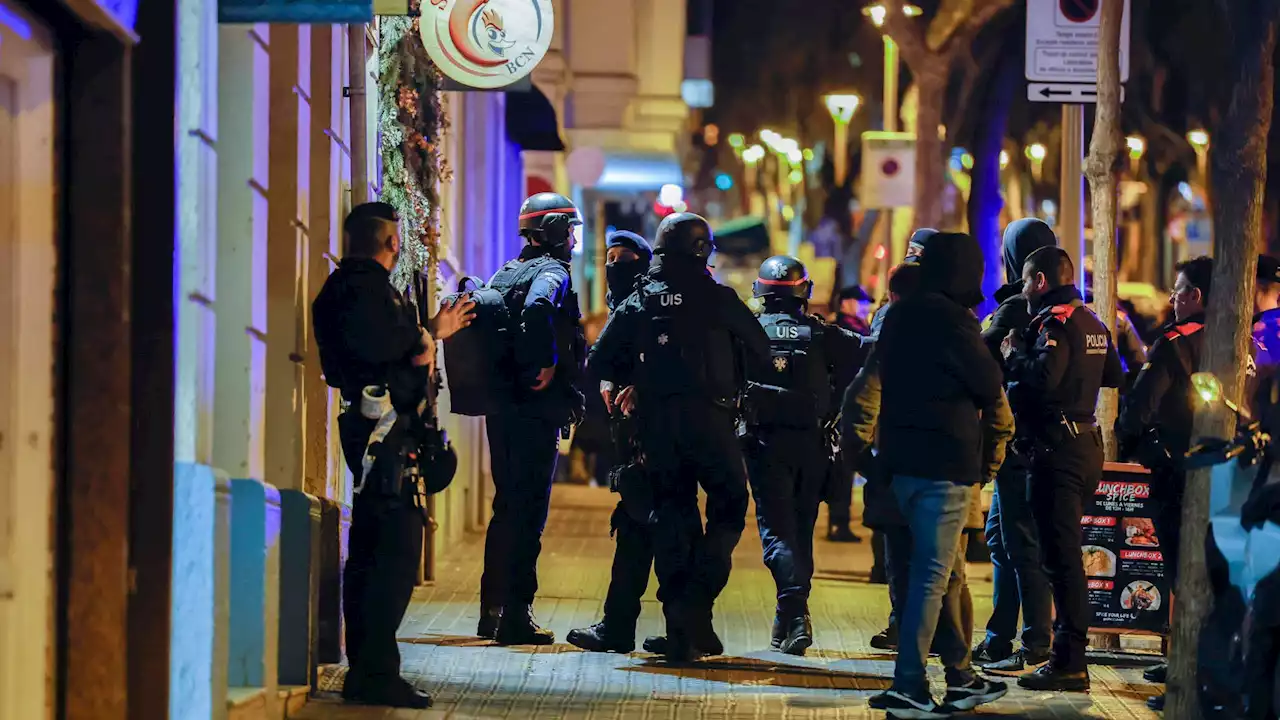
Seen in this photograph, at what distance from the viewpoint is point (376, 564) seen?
26.4 feet

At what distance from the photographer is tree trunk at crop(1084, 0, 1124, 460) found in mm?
11641

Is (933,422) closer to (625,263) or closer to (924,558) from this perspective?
(924,558)

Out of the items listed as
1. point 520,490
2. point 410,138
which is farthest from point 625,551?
point 410,138

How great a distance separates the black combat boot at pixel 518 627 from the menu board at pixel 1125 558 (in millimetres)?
2691

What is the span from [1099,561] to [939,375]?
8.61ft

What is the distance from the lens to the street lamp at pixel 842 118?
3484 cm

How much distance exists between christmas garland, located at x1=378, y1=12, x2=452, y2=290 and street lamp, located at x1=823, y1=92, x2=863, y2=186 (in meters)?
22.9

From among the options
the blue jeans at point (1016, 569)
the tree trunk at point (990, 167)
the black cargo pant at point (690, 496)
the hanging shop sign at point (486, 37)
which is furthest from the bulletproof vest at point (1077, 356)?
the tree trunk at point (990, 167)

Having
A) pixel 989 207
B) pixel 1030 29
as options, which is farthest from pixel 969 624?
pixel 989 207

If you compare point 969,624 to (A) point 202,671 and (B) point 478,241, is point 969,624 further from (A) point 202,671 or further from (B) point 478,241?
(B) point 478,241

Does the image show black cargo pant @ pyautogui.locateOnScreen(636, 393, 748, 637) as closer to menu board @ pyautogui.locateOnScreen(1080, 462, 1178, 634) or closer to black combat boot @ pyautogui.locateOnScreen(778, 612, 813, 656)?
black combat boot @ pyautogui.locateOnScreen(778, 612, 813, 656)

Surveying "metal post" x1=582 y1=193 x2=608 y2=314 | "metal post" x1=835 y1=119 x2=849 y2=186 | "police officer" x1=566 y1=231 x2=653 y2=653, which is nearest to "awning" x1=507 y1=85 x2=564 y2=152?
"police officer" x1=566 y1=231 x2=653 y2=653

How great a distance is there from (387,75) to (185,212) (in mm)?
4662

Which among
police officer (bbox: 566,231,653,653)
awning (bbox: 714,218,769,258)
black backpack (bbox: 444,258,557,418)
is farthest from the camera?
awning (bbox: 714,218,769,258)
